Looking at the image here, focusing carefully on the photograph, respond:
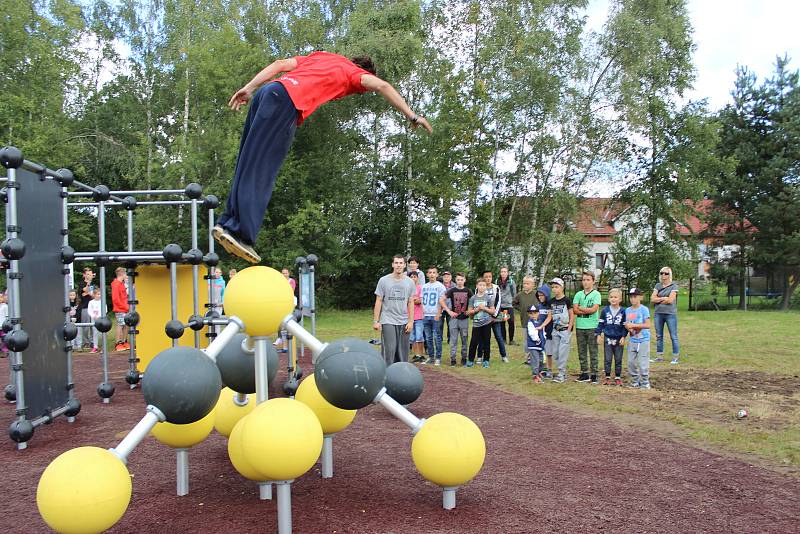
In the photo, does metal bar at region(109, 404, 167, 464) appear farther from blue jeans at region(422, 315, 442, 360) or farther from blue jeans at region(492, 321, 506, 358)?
blue jeans at region(492, 321, 506, 358)

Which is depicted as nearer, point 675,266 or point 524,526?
point 524,526

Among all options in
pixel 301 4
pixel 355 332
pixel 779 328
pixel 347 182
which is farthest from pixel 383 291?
pixel 301 4

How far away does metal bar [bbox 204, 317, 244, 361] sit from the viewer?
3.82 metres

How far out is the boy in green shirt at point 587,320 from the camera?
9.16m

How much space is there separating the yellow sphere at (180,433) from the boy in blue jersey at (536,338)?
238 inches

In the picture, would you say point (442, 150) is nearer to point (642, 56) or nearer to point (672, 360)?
point (642, 56)

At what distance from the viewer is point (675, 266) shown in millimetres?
26969

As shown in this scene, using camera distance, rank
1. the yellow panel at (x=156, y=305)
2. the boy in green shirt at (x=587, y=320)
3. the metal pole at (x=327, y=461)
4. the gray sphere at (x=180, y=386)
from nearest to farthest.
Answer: the gray sphere at (x=180, y=386)
the metal pole at (x=327, y=461)
the yellow panel at (x=156, y=305)
the boy in green shirt at (x=587, y=320)

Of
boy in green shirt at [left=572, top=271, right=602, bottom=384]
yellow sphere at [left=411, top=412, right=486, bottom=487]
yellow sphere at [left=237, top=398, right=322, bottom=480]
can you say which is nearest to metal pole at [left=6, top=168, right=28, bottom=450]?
yellow sphere at [left=237, top=398, right=322, bottom=480]

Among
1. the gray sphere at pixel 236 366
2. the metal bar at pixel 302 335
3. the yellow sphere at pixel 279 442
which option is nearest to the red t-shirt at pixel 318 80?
the metal bar at pixel 302 335

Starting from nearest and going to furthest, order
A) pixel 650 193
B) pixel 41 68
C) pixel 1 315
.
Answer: pixel 1 315 < pixel 41 68 < pixel 650 193

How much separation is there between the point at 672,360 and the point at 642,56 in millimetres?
18212

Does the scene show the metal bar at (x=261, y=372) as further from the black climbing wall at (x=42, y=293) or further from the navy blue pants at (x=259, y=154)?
the black climbing wall at (x=42, y=293)

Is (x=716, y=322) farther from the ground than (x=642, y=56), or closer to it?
closer to it
